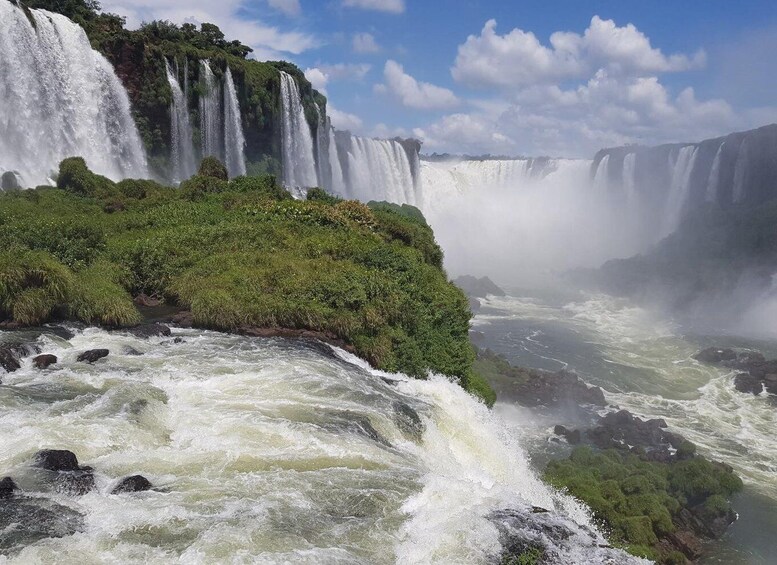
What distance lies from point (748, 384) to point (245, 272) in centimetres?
2645

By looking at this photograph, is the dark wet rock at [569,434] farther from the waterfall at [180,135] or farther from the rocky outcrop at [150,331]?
the waterfall at [180,135]

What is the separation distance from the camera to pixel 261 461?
8.21 meters

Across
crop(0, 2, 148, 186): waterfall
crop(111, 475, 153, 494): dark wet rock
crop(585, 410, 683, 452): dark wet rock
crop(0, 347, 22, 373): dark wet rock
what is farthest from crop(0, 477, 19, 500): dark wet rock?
crop(0, 2, 148, 186): waterfall

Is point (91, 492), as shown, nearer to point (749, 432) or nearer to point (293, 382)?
point (293, 382)

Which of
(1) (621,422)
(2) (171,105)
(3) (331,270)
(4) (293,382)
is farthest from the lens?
(2) (171,105)

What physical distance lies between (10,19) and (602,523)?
32230mm

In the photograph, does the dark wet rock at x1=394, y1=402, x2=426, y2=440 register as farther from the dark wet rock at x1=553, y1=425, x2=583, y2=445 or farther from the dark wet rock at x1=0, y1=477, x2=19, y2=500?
the dark wet rock at x1=553, y1=425, x2=583, y2=445

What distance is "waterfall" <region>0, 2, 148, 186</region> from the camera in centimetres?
2858

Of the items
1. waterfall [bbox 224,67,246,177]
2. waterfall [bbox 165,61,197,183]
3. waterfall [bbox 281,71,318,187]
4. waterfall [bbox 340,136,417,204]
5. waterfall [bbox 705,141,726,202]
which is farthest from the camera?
waterfall [bbox 705,141,726,202]

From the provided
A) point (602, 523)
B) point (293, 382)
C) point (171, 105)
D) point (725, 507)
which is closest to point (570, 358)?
point (725, 507)

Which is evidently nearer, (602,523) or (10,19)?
(602,523)

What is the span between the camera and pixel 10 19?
27828 mm

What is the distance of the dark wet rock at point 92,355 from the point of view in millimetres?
11163

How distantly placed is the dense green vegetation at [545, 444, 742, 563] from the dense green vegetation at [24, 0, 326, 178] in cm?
3173
